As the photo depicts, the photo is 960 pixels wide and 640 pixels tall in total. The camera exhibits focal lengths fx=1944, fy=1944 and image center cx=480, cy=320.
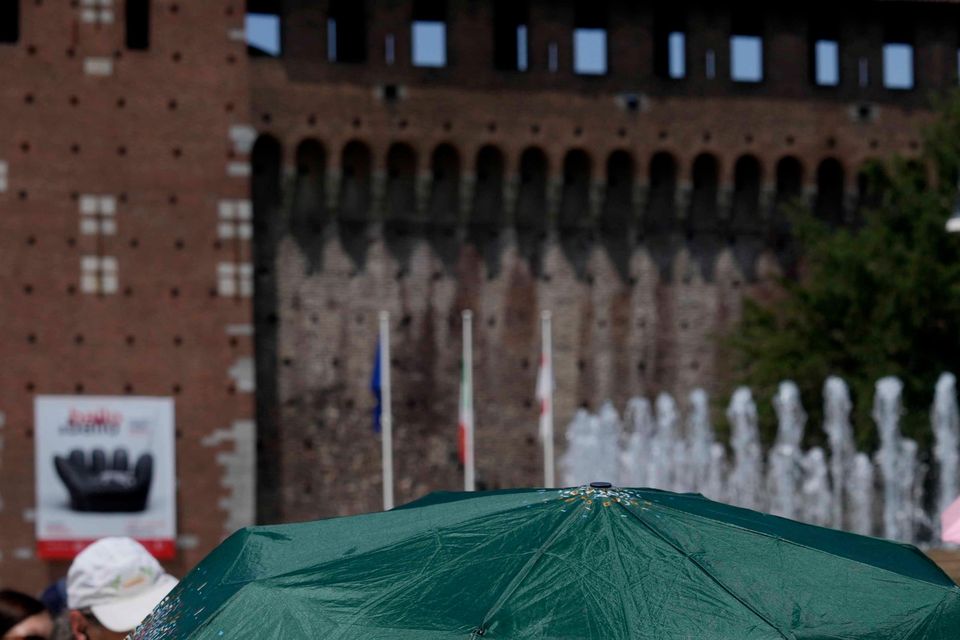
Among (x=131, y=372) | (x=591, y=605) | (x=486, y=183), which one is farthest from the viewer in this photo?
(x=486, y=183)

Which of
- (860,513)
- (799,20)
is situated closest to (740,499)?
(860,513)

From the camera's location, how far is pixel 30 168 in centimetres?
2459

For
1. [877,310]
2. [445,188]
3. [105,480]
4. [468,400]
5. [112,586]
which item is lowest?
[105,480]

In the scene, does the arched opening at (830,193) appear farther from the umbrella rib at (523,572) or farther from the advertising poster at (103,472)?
the umbrella rib at (523,572)

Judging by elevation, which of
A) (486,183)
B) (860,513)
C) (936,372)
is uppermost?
(486,183)

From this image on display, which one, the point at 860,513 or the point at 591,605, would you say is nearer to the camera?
the point at 591,605

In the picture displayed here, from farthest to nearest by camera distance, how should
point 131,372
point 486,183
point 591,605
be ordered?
point 486,183 < point 131,372 < point 591,605

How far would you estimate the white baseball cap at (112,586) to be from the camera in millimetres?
5180

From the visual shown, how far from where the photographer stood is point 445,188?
85.5ft

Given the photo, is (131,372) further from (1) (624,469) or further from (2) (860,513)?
(2) (860,513)

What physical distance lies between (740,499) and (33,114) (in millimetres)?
10334

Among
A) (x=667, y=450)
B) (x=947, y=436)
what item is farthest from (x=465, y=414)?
(x=947, y=436)

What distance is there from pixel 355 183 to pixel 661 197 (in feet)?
13.9

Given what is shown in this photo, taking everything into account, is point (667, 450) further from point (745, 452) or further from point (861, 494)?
point (861, 494)
